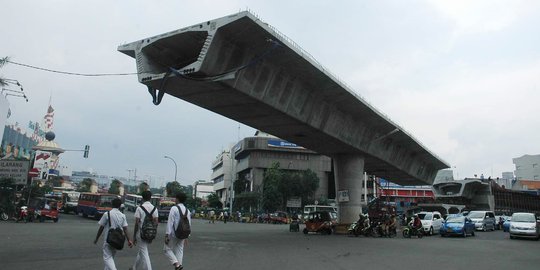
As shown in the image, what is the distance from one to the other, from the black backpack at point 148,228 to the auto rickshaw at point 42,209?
27979 millimetres

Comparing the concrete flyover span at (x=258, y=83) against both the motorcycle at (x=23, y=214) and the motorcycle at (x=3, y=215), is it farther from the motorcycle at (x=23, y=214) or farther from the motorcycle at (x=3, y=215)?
the motorcycle at (x=3, y=215)

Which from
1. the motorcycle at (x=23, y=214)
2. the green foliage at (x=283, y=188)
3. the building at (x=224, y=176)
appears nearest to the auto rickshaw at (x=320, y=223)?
the motorcycle at (x=23, y=214)

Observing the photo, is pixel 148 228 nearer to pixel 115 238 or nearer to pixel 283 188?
pixel 115 238

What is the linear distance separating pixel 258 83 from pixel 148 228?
10642mm

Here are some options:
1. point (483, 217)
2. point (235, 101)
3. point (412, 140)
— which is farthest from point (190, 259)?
point (483, 217)

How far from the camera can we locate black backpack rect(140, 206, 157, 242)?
769 centimetres

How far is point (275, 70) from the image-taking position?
18.2 m

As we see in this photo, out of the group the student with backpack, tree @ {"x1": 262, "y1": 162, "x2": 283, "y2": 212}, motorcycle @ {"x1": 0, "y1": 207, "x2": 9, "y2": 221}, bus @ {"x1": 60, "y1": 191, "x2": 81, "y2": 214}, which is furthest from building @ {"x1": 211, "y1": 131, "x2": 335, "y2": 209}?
the student with backpack

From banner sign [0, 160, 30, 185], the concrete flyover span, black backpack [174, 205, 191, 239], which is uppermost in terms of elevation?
the concrete flyover span

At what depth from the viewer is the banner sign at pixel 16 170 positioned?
32.1 metres

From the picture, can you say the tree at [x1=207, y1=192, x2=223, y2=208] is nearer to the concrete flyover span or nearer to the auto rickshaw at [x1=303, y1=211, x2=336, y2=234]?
the auto rickshaw at [x1=303, y1=211, x2=336, y2=234]

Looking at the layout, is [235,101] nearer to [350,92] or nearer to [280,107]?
[280,107]

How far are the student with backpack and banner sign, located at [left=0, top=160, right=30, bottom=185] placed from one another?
29091 mm

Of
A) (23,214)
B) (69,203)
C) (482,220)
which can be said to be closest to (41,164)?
(69,203)
